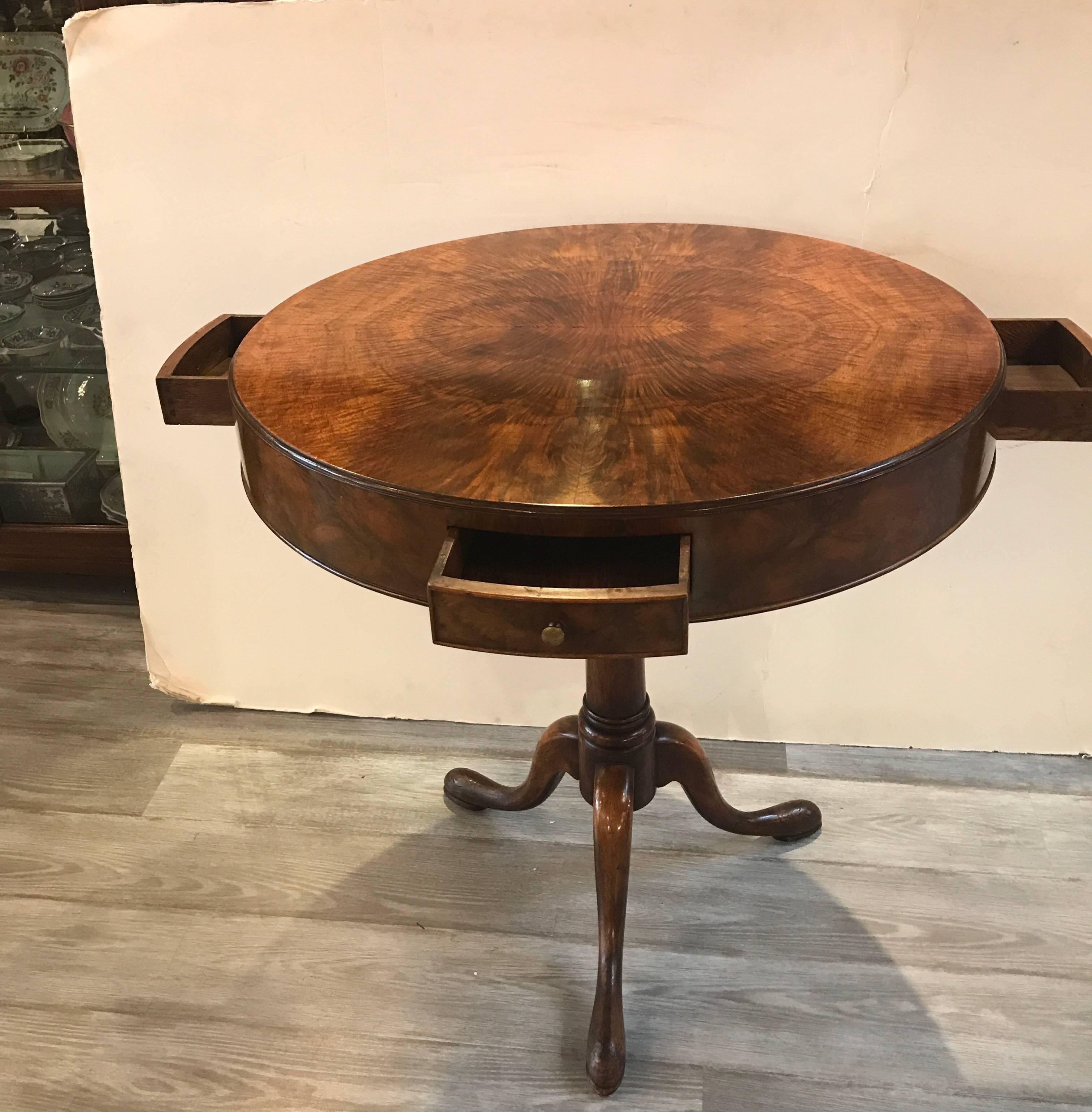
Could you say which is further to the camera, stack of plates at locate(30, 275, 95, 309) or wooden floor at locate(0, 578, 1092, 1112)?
stack of plates at locate(30, 275, 95, 309)

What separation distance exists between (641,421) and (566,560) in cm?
12

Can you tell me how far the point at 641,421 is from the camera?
818 mm

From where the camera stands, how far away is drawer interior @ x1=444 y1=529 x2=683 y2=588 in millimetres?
763

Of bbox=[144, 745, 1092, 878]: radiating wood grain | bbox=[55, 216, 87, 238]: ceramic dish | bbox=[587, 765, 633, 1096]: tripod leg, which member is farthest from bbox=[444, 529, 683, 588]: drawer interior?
bbox=[55, 216, 87, 238]: ceramic dish

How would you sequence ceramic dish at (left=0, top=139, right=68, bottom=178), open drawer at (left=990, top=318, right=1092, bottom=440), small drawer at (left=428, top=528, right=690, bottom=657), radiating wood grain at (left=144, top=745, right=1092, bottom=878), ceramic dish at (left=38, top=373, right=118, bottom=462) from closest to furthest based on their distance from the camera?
1. small drawer at (left=428, top=528, right=690, bottom=657)
2. open drawer at (left=990, top=318, right=1092, bottom=440)
3. radiating wood grain at (left=144, top=745, right=1092, bottom=878)
4. ceramic dish at (left=0, top=139, right=68, bottom=178)
5. ceramic dish at (left=38, top=373, right=118, bottom=462)

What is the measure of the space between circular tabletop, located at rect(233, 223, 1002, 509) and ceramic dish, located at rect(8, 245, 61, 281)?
3.39 ft

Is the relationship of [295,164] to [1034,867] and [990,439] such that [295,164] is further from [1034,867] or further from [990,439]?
[1034,867]

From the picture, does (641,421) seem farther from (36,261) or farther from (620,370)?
(36,261)

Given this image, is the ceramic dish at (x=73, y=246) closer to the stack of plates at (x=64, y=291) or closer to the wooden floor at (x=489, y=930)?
the stack of plates at (x=64, y=291)

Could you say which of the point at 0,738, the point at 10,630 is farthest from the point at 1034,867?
the point at 10,630

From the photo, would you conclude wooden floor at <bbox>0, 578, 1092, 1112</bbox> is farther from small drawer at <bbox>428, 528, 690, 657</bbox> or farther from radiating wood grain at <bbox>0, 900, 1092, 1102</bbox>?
small drawer at <bbox>428, 528, 690, 657</bbox>

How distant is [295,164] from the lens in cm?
139

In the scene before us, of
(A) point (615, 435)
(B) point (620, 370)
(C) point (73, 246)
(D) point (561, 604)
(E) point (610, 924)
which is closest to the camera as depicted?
(D) point (561, 604)

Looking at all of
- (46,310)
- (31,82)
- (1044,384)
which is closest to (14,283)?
(46,310)
